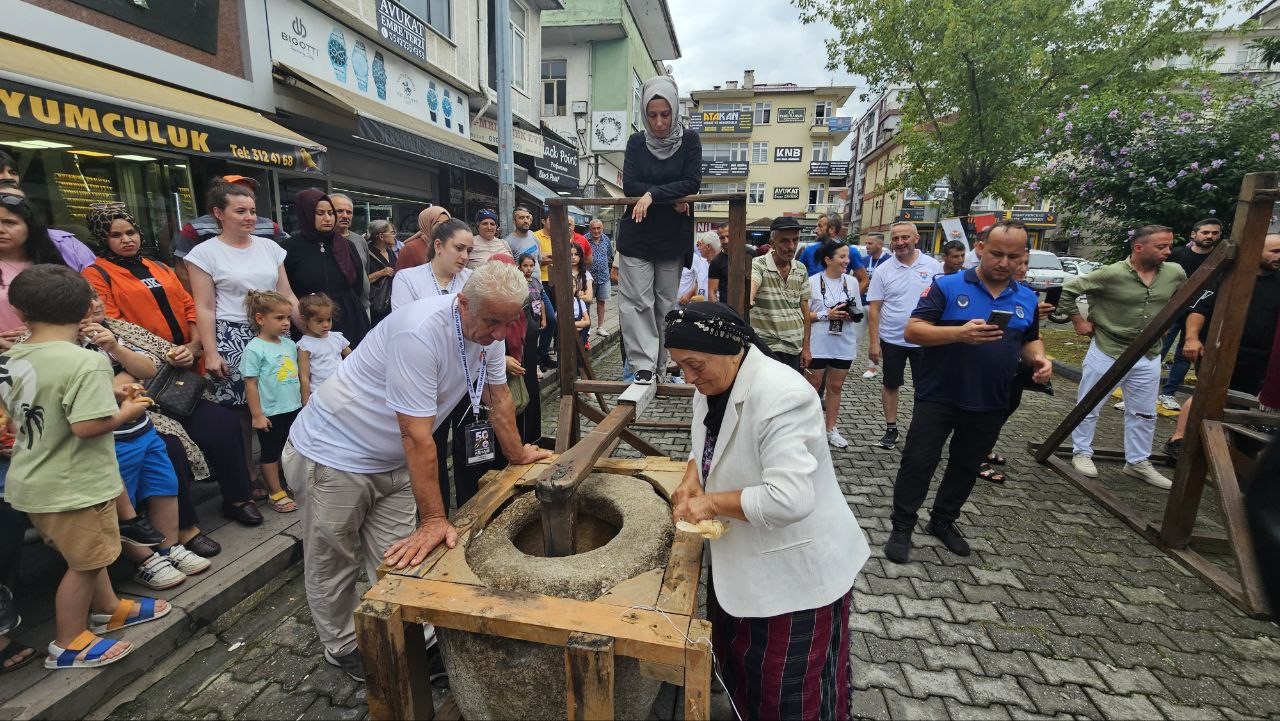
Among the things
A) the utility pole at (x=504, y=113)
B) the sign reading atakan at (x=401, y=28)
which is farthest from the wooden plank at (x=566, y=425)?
the sign reading atakan at (x=401, y=28)

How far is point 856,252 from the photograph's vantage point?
7207 mm

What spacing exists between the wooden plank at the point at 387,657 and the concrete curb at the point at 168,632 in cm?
141

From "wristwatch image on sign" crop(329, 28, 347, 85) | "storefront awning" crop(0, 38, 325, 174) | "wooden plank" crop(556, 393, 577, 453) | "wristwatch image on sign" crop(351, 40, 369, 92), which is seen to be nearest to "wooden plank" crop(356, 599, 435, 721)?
"wooden plank" crop(556, 393, 577, 453)

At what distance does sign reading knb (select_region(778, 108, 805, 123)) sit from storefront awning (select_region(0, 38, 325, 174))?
48751 millimetres

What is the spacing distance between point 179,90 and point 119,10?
78 centimetres

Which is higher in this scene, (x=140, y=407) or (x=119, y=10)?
(x=119, y=10)

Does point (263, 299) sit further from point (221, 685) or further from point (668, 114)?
point (668, 114)

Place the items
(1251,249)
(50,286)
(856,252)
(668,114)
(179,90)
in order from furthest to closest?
(856,252) → (179,90) → (668,114) → (1251,249) → (50,286)

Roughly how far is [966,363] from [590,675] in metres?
2.81

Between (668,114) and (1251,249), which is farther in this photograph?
(668,114)

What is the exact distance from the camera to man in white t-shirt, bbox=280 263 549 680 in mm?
2111

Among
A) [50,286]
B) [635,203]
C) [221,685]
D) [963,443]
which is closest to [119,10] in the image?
[50,286]

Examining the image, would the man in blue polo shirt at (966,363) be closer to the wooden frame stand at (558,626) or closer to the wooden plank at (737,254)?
the wooden plank at (737,254)

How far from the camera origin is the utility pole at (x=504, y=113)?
737 cm
